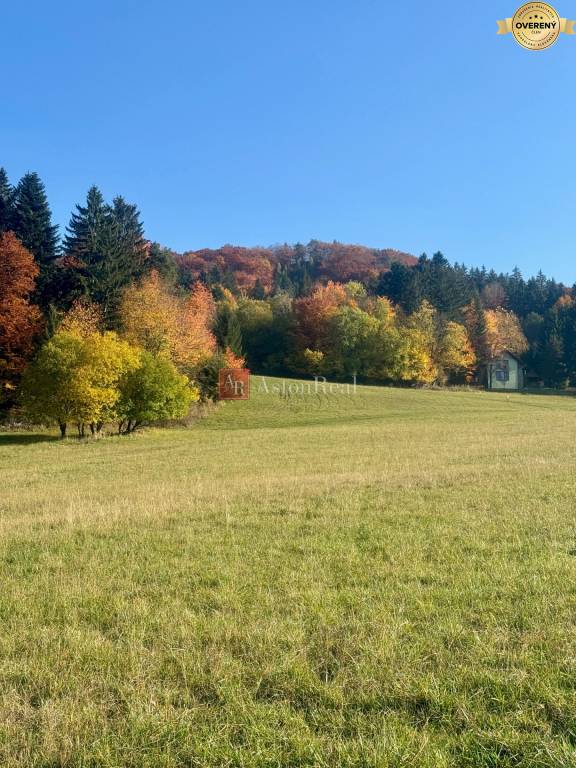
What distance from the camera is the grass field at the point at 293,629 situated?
10.7ft

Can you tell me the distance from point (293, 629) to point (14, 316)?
4268 cm

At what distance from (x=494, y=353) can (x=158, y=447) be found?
2896 inches

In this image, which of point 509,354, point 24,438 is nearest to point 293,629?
point 24,438

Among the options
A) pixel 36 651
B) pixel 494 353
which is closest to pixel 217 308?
pixel 494 353

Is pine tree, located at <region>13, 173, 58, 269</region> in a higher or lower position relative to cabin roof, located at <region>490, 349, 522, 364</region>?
higher

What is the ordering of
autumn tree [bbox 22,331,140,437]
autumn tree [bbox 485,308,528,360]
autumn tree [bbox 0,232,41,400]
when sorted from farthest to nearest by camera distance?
autumn tree [bbox 485,308,528,360], autumn tree [bbox 0,232,41,400], autumn tree [bbox 22,331,140,437]

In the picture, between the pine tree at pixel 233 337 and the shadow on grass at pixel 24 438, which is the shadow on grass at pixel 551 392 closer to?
the pine tree at pixel 233 337

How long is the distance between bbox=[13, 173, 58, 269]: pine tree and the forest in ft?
0.41

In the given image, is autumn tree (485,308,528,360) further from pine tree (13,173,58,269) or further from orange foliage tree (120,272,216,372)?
pine tree (13,173,58,269)

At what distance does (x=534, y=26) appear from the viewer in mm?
15312

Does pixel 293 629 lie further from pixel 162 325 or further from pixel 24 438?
pixel 162 325

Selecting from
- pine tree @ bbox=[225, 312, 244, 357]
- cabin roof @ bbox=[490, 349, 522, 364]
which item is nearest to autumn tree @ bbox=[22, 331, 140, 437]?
pine tree @ bbox=[225, 312, 244, 357]

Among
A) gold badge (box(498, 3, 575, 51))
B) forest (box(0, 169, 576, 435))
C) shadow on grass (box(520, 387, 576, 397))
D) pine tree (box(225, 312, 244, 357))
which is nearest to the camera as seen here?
gold badge (box(498, 3, 575, 51))

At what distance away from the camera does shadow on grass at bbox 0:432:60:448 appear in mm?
33125
